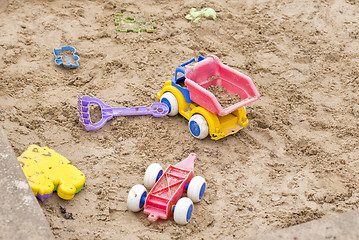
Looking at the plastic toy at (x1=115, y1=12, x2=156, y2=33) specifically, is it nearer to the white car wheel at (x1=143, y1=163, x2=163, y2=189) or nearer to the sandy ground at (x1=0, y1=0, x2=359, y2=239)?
the sandy ground at (x1=0, y1=0, x2=359, y2=239)

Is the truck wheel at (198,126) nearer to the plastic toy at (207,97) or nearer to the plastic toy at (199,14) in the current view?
the plastic toy at (207,97)

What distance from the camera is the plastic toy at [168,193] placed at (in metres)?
2.62

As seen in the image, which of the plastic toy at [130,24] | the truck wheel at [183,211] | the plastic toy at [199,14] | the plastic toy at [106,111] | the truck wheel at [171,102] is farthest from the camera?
the plastic toy at [199,14]

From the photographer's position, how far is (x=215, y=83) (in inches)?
140

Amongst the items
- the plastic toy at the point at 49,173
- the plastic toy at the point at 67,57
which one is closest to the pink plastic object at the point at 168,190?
the plastic toy at the point at 49,173

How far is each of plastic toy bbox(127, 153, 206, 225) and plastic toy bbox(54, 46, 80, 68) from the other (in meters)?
1.45

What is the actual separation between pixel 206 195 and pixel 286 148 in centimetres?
75

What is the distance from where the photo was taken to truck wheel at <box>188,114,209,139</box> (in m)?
3.23

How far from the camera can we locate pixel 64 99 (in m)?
3.57

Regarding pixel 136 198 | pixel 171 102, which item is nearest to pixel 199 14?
pixel 171 102

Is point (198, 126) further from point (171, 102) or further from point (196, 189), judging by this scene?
point (196, 189)

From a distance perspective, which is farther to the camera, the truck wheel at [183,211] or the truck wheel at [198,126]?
the truck wheel at [198,126]

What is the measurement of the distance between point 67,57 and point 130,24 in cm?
79

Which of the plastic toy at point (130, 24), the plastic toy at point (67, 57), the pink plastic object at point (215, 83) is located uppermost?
the pink plastic object at point (215, 83)
